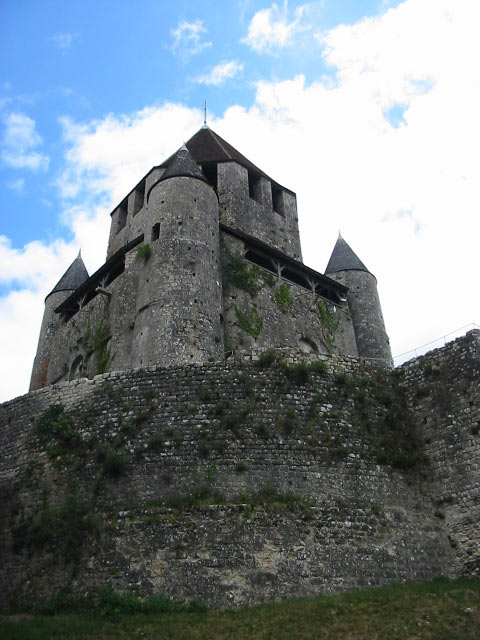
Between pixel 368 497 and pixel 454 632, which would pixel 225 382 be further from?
pixel 454 632

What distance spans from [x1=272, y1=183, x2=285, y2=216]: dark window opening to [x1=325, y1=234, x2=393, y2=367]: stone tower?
3146 mm

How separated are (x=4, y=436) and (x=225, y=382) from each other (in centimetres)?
541

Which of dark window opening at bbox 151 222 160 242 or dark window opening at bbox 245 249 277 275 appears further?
dark window opening at bbox 245 249 277 275

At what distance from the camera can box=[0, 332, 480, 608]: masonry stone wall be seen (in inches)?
425

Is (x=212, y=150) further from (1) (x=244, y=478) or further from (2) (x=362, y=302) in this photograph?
(1) (x=244, y=478)

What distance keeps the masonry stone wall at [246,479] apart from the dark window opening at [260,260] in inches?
418

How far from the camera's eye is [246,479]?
11695mm

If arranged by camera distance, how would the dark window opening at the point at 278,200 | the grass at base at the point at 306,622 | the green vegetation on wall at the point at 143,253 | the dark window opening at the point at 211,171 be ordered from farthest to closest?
the dark window opening at the point at 278,200, the dark window opening at the point at 211,171, the green vegetation on wall at the point at 143,253, the grass at base at the point at 306,622

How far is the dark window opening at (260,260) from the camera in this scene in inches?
960

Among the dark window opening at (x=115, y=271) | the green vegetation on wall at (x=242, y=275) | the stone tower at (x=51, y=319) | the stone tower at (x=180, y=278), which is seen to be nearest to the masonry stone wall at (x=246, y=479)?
the stone tower at (x=180, y=278)

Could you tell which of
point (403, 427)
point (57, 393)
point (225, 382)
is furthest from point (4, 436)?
point (403, 427)

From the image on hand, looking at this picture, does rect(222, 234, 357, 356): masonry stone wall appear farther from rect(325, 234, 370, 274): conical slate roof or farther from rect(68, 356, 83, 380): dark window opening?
rect(68, 356, 83, 380): dark window opening

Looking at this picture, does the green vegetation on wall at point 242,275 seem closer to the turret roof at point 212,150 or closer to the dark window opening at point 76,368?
the dark window opening at point 76,368

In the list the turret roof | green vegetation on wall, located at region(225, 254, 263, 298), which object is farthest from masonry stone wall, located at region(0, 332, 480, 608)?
the turret roof
